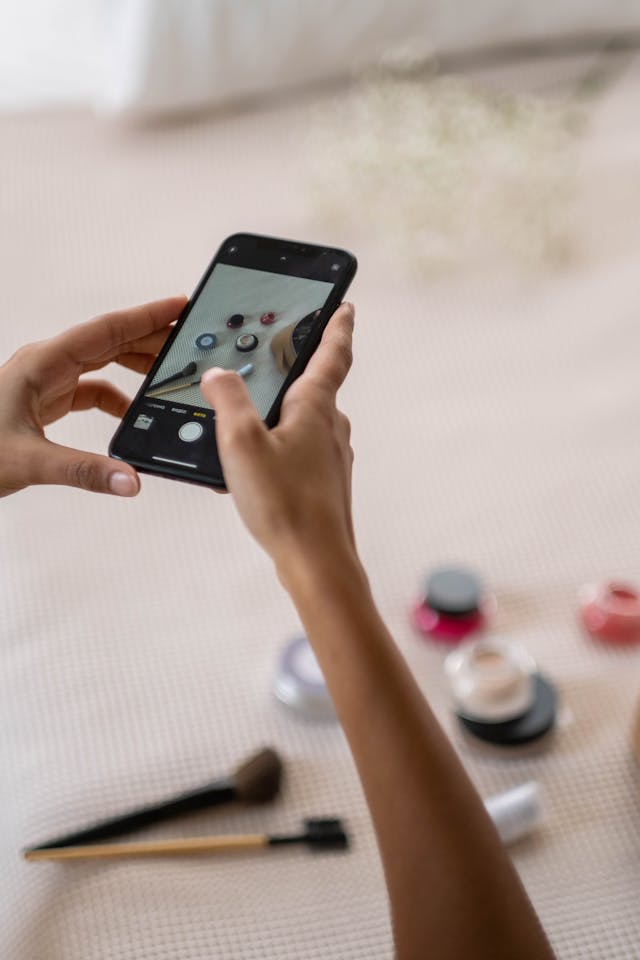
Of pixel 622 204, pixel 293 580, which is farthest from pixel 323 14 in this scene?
pixel 293 580

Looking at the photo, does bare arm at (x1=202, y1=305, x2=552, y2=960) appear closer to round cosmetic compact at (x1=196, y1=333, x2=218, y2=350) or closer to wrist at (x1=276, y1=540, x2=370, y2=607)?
wrist at (x1=276, y1=540, x2=370, y2=607)

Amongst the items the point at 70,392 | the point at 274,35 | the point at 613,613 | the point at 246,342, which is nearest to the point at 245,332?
the point at 246,342

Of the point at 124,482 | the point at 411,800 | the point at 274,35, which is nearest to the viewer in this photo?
the point at 411,800

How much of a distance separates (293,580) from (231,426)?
8 cm

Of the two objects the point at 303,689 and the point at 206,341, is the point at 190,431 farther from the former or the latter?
the point at 303,689

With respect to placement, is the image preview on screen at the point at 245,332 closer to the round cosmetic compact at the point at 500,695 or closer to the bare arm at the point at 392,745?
the bare arm at the point at 392,745

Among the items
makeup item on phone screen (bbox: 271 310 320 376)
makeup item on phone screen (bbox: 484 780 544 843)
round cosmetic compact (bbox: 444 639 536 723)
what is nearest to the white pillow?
makeup item on phone screen (bbox: 271 310 320 376)

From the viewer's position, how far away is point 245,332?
71cm

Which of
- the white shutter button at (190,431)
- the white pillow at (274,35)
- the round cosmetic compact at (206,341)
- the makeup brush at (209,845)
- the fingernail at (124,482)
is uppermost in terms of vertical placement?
the white pillow at (274,35)

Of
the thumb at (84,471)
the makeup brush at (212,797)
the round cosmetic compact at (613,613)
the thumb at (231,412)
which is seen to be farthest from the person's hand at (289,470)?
the round cosmetic compact at (613,613)

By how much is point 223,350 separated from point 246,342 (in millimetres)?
16

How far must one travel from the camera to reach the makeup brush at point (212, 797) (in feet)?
2.27

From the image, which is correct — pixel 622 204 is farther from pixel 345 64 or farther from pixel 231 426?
pixel 231 426

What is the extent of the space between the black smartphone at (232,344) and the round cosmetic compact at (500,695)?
257 mm
